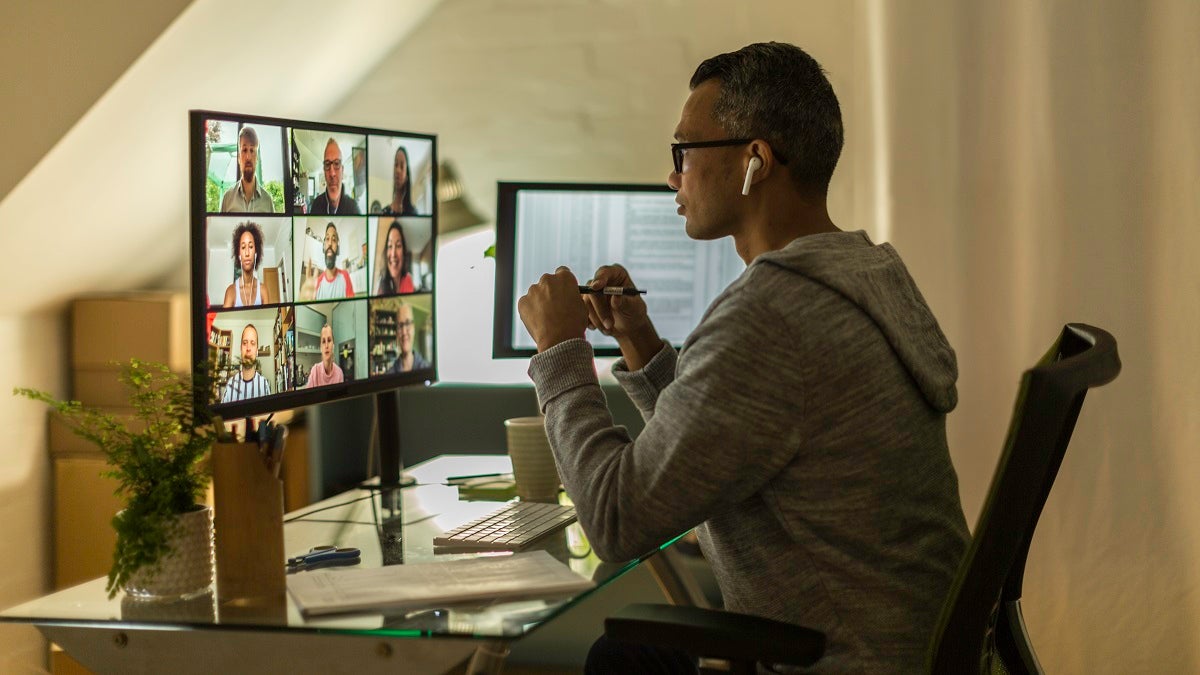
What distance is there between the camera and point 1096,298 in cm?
230

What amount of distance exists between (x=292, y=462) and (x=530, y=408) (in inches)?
21.4

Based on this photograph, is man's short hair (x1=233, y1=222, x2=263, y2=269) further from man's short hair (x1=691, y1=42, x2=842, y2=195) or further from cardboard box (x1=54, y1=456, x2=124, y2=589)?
cardboard box (x1=54, y1=456, x2=124, y2=589)

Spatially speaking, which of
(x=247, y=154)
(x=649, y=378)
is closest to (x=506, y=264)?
(x=649, y=378)

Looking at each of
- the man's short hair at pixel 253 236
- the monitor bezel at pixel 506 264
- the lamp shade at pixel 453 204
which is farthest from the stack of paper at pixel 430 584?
the lamp shade at pixel 453 204

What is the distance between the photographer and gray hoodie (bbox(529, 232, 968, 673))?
1151mm

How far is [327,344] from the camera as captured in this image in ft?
5.85

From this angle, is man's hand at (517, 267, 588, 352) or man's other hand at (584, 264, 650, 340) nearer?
man's hand at (517, 267, 588, 352)

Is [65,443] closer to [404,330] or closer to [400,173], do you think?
[404,330]

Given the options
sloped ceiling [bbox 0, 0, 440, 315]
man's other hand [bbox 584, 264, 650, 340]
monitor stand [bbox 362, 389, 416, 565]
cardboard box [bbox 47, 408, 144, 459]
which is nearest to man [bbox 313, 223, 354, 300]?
monitor stand [bbox 362, 389, 416, 565]

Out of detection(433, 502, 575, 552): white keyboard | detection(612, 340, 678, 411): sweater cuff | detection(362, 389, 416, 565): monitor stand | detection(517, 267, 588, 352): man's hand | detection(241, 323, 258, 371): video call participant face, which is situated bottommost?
detection(433, 502, 575, 552): white keyboard

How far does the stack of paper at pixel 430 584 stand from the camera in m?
1.20

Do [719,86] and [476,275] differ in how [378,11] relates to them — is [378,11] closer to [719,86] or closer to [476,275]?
[476,275]

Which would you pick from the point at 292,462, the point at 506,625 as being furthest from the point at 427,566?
the point at 292,462

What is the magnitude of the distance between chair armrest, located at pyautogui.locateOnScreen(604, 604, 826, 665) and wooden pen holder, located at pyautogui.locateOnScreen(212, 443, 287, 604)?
17.0 inches
